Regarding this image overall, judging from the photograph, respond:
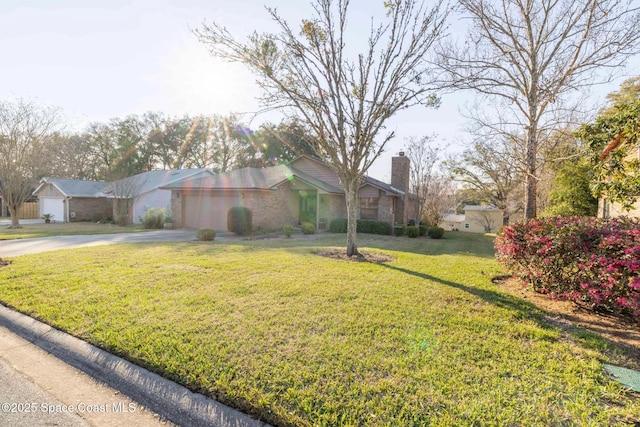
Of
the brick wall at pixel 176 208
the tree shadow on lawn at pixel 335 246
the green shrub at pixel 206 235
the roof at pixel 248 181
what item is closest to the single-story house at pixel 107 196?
the brick wall at pixel 176 208

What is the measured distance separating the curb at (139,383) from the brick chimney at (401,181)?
18298mm

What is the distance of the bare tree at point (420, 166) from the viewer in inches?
741

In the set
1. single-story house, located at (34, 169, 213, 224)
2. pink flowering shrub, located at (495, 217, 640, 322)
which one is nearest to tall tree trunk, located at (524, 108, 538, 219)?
pink flowering shrub, located at (495, 217, 640, 322)

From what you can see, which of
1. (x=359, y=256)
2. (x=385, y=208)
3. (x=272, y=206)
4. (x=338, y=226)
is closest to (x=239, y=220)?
(x=272, y=206)

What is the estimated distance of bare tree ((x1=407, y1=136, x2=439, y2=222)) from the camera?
18.8 meters

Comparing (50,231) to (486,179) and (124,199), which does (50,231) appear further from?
(486,179)

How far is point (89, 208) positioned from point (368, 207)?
23638mm

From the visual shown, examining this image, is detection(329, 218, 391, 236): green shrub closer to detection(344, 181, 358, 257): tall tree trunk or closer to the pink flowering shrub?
detection(344, 181, 358, 257): tall tree trunk

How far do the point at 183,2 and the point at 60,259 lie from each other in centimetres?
700

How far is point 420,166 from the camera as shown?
19.2 metres

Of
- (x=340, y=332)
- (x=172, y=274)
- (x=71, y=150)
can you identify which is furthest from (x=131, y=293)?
(x=71, y=150)

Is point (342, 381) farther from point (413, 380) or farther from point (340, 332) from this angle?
point (340, 332)

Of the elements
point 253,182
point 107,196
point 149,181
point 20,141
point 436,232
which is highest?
point 20,141

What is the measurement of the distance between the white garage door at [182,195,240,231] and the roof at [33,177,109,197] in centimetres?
1250
